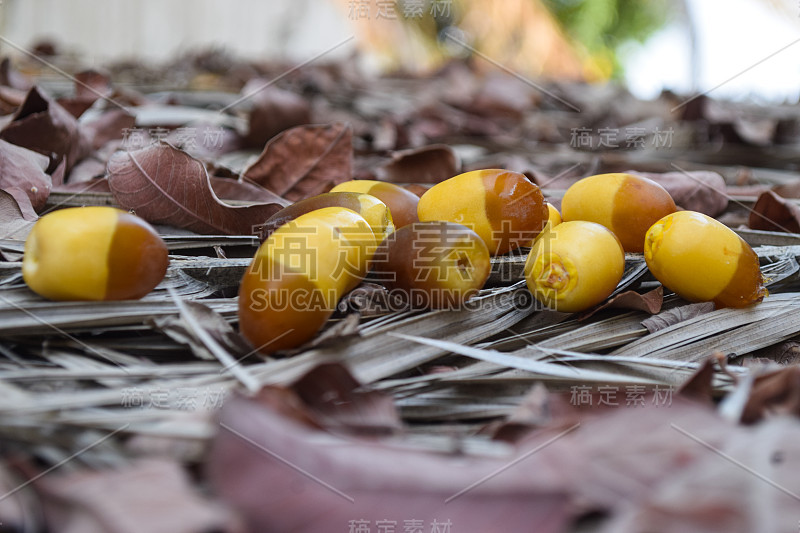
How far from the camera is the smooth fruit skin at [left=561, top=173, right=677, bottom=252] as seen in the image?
749 mm

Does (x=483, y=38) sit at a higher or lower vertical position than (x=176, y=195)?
higher

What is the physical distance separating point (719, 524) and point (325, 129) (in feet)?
2.59

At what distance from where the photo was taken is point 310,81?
2.23 metres

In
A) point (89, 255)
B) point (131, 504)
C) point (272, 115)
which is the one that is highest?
point (272, 115)

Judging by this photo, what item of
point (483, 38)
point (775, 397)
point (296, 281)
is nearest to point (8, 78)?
point (296, 281)

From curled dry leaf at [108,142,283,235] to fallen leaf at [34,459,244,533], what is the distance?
420 millimetres

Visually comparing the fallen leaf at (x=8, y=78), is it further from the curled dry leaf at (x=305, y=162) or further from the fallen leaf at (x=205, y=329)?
the fallen leaf at (x=205, y=329)

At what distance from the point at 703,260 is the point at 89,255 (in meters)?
0.58

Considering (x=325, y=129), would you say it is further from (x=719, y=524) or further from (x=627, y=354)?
(x=719, y=524)

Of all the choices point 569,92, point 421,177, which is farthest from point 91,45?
point 421,177

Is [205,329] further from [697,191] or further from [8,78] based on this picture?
[8,78]

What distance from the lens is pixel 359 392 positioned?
1.64 ft

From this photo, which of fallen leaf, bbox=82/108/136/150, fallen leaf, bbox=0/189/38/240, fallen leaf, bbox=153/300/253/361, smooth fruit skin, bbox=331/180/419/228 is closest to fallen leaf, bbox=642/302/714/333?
smooth fruit skin, bbox=331/180/419/228

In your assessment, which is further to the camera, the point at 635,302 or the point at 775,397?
the point at 635,302
